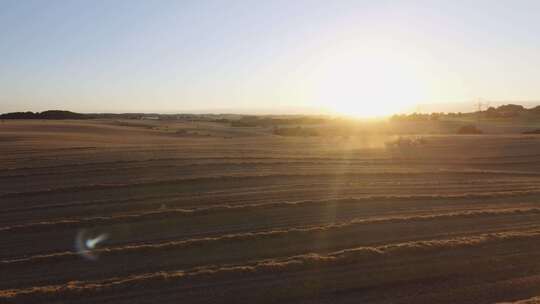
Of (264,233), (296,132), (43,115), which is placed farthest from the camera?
(43,115)

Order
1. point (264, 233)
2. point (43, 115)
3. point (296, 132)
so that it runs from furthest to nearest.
→ point (43, 115) < point (296, 132) < point (264, 233)

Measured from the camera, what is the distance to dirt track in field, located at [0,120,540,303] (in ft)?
29.1

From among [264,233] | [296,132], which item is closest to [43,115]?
[296,132]

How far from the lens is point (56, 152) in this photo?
26.5m

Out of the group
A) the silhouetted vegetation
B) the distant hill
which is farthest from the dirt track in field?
the distant hill

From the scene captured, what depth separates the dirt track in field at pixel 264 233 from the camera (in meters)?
8.87

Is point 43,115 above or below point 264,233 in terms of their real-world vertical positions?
above

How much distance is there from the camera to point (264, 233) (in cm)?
1186

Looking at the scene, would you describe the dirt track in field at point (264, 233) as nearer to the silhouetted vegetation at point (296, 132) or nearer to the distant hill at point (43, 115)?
the silhouetted vegetation at point (296, 132)

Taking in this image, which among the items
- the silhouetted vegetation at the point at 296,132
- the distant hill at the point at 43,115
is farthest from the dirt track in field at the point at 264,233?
the distant hill at the point at 43,115

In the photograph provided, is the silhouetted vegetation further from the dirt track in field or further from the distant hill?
the distant hill

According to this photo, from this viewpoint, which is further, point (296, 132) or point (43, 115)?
point (43, 115)

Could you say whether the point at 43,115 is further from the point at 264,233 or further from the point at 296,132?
the point at 264,233

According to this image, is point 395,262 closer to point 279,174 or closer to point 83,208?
point 83,208
